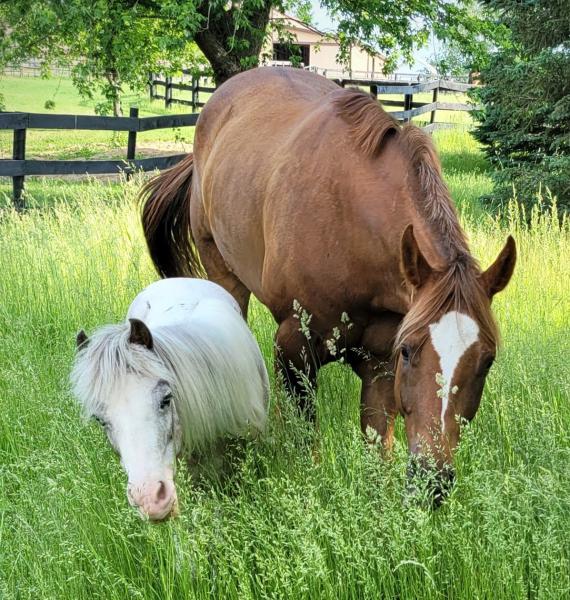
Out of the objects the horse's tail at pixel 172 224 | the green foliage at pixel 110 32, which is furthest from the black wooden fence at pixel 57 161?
the horse's tail at pixel 172 224

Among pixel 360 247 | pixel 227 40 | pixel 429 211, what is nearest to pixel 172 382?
pixel 360 247

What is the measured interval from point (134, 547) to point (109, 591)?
0.24 metres

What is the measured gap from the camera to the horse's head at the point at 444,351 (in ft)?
8.14

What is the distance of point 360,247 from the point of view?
3.21 meters

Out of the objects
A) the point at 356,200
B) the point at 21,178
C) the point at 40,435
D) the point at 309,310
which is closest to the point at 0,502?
the point at 40,435

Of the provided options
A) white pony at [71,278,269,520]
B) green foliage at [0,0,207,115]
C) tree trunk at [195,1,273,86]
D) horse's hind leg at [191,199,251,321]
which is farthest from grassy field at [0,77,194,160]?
white pony at [71,278,269,520]

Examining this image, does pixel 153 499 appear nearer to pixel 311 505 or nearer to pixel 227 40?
pixel 311 505

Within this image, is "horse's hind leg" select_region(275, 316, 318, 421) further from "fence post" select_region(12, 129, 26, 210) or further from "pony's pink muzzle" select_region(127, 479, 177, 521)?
"fence post" select_region(12, 129, 26, 210)

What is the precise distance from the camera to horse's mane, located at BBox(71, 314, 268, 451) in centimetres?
254

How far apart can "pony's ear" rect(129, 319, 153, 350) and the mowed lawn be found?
47 cm

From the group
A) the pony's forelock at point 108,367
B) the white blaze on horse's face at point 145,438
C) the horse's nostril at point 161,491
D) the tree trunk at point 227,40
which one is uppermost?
the tree trunk at point 227,40

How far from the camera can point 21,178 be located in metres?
9.84

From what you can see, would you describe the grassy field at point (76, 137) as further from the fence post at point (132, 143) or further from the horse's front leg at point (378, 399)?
the horse's front leg at point (378, 399)

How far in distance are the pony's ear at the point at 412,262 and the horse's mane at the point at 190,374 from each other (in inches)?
33.4
